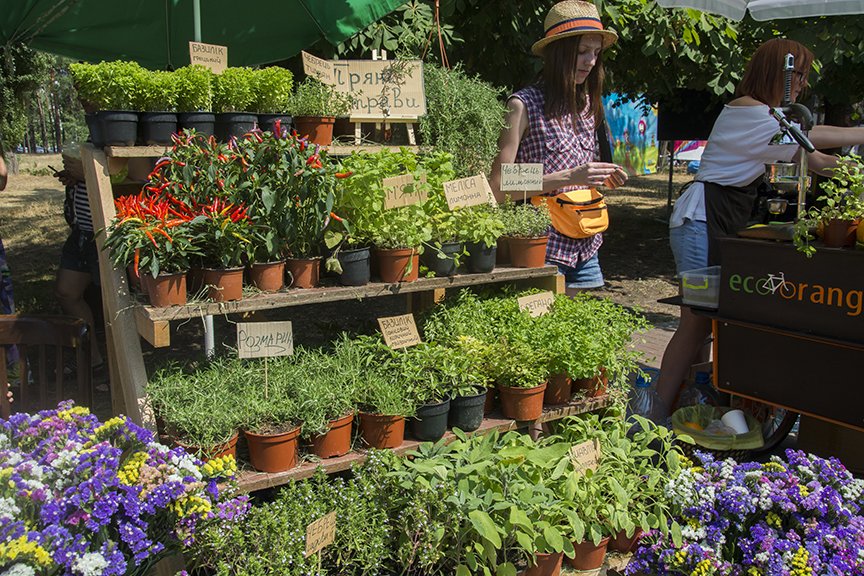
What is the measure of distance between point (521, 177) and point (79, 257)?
313cm

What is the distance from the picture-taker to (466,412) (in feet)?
8.70

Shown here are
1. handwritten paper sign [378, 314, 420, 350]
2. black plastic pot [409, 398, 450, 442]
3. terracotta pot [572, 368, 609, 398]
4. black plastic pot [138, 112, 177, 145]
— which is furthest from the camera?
terracotta pot [572, 368, 609, 398]

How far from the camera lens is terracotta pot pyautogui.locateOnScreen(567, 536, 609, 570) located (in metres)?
2.50

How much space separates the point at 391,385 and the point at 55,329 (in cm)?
120

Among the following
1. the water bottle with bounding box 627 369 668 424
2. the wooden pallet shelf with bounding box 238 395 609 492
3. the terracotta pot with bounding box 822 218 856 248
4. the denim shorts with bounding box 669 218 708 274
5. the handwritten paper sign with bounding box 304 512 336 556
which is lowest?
the water bottle with bounding box 627 369 668 424

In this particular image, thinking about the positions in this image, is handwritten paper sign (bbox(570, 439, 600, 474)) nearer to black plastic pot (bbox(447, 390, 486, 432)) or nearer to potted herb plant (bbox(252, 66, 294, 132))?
black plastic pot (bbox(447, 390, 486, 432))

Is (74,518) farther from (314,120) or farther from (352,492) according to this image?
(314,120)

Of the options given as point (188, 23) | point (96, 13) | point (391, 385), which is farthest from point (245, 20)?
point (391, 385)

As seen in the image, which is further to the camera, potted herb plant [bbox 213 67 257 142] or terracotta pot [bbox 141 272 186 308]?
potted herb plant [bbox 213 67 257 142]

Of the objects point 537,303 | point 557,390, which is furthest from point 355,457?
point 537,303

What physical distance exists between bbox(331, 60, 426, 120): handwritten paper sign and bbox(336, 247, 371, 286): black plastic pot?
0.68 metres

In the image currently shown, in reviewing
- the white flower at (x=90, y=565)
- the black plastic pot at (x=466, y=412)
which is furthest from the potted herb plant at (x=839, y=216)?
the white flower at (x=90, y=565)

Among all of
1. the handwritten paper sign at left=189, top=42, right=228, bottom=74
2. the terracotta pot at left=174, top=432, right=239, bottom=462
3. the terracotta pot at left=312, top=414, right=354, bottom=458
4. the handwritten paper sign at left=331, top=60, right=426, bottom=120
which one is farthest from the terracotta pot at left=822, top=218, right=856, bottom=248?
the handwritten paper sign at left=189, top=42, right=228, bottom=74

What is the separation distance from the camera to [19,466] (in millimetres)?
1683
